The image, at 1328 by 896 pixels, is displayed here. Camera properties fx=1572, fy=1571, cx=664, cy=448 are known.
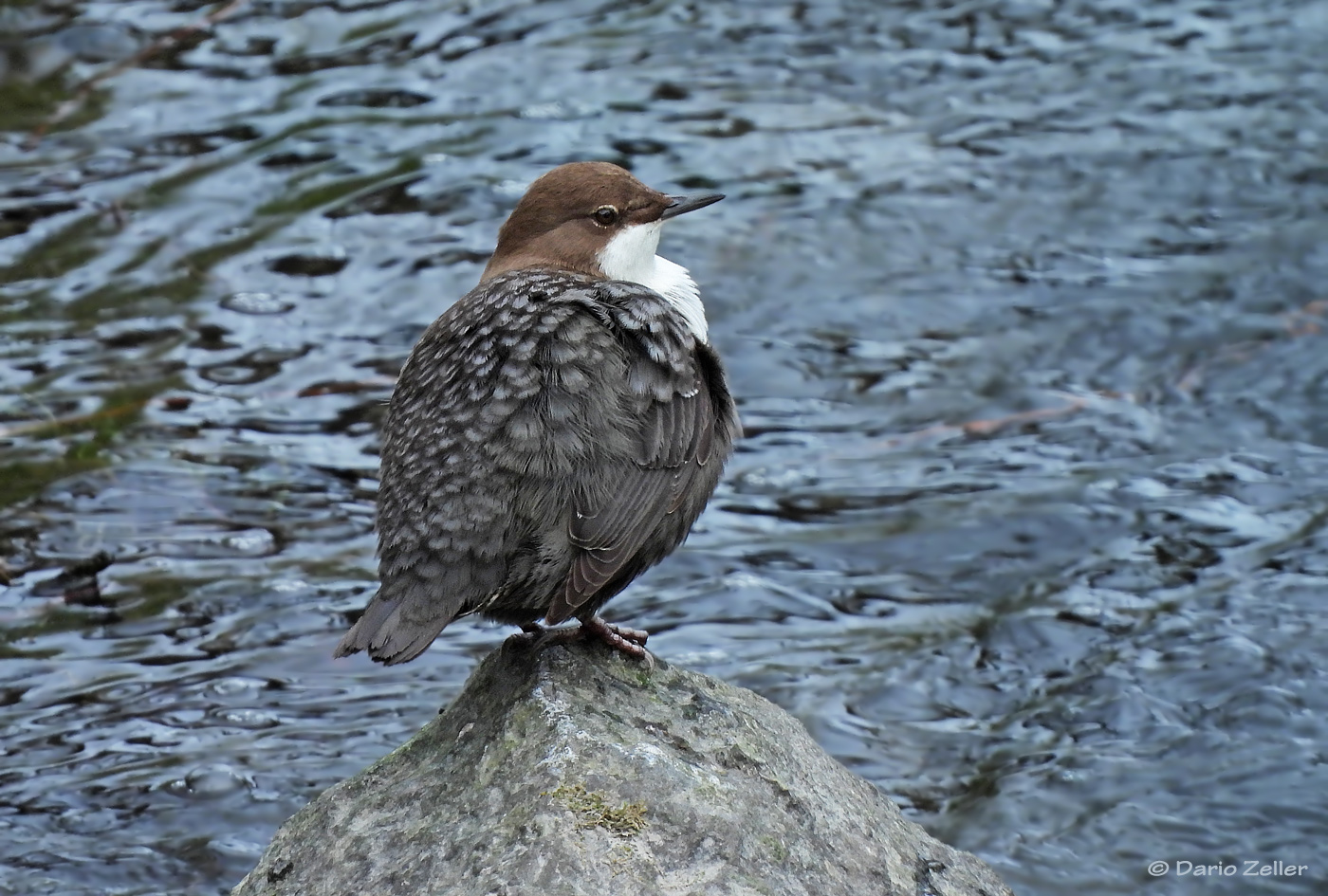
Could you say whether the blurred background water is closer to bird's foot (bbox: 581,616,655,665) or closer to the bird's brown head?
bird's foot (bbox: 581,616,655,665)

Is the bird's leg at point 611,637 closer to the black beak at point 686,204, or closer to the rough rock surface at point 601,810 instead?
the rough rock surface at point 601,810

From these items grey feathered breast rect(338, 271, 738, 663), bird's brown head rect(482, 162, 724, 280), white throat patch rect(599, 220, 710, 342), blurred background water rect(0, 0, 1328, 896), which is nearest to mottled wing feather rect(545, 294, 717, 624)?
grey feathered breast rect(338, 271, 738, 663)

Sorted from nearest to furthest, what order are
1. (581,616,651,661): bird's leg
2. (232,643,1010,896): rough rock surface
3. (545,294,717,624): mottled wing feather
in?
(232,643,1010,896): rough rock surface → (545,294,717,624): mottled wing feather → (581,616,651,661): bird's leg

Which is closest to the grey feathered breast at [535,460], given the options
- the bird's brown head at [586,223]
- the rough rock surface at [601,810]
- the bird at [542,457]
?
the bird at [542,457]

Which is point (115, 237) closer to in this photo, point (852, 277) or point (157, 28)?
point (157, 28)

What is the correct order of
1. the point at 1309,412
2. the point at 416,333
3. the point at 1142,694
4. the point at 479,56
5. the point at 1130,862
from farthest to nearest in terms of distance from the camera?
the point at 479,56 < the point at 416,333 < the point at 1309,412 < the point at 1142,694 < the point at 1130,862

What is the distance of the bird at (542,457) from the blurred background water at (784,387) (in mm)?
1423

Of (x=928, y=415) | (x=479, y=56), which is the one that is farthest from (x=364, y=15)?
(x=928, y=415)

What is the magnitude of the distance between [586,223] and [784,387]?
9.07 ft

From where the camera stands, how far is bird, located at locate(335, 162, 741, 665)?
3262 mm

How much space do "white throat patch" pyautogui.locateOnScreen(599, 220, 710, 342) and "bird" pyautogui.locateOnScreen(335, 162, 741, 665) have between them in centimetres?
13

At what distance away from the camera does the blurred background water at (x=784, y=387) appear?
473 centimetres

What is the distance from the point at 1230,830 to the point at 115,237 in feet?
17.9

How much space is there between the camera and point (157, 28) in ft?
29.8
